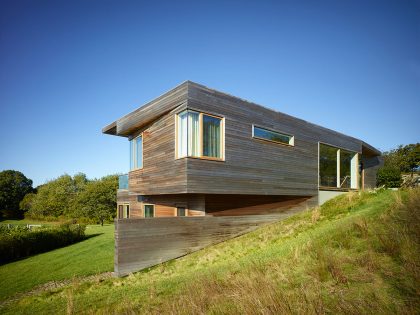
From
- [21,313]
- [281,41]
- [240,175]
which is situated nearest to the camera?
[21,313]

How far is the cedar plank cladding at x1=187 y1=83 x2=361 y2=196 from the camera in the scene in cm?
995

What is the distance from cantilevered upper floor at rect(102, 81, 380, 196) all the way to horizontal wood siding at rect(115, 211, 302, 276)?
134 centimetres

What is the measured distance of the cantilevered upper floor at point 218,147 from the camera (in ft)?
32.4

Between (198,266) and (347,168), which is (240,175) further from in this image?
(347,168)

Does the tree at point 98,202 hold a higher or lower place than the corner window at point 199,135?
lower

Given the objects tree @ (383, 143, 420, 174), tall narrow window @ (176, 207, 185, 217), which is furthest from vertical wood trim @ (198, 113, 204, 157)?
tree @ (383, 143, 420, 174)

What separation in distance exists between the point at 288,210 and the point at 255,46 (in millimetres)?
8749

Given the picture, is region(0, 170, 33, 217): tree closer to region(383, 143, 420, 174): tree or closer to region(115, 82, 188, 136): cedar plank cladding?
region(115, 82, 188, 136): cedar plank cladding

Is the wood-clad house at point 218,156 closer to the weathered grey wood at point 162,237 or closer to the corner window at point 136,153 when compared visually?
the corner window at point 136,153

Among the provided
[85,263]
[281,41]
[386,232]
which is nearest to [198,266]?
[386,232]

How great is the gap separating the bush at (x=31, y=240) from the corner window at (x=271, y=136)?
14.9 meters

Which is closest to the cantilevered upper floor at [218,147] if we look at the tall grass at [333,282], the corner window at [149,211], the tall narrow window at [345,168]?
the corner window at [149,211]

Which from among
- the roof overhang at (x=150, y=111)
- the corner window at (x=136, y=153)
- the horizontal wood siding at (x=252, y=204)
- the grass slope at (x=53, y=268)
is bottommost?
the grass slope at (x=53, y=268)

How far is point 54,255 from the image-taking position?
14.5m
